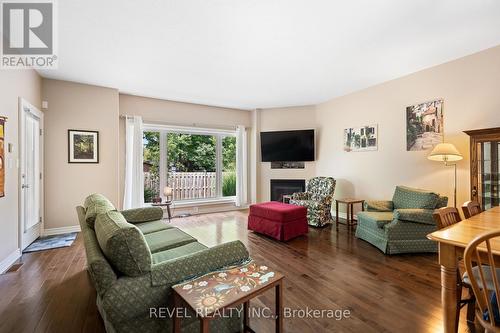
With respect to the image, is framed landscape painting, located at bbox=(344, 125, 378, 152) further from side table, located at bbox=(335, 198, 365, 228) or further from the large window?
the large window

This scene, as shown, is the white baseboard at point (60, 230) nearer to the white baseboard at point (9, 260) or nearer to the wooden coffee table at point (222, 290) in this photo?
the white baseboard at point (9, 260)

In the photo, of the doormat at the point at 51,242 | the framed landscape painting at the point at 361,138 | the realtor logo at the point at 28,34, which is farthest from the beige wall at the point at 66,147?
the framed landscape painting at the point at 361,138

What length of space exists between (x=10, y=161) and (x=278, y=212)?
11.7ft

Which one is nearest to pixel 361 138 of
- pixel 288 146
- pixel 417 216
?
pixel 288 146

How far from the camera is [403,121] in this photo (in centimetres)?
396

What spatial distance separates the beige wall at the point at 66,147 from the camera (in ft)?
12.7

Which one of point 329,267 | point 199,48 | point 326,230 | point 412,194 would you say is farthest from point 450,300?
point 199,48

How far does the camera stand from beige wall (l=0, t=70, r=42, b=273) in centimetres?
266

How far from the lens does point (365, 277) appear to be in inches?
96.7

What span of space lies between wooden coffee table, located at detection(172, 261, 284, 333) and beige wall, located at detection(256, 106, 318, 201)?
444 centimetres

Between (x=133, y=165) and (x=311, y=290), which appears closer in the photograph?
(x=311, y=290)

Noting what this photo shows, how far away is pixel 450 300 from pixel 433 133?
2980 mm

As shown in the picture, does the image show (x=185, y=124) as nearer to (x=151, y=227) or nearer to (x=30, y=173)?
(x=30, y=173)

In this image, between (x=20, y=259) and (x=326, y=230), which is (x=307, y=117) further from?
(x=20, y=259)
